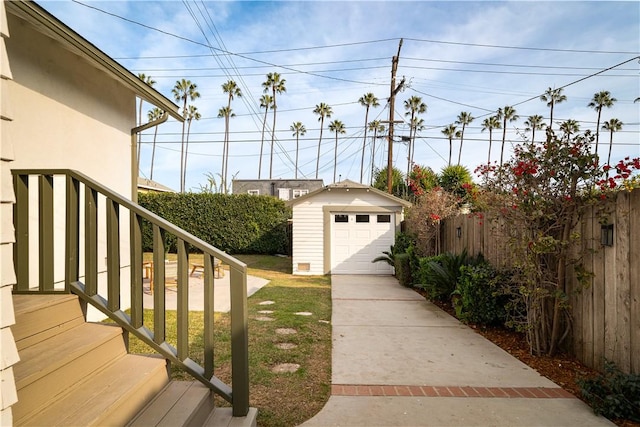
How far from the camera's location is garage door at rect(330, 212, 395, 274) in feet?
39.7

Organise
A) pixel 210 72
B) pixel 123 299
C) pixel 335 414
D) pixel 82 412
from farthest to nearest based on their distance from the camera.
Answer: pixel 210 72 < pixel 123 299 < pixel 335 414 < pixel 82 412

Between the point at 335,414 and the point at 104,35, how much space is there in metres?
9.49

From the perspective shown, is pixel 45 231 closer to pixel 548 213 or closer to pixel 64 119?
pixel 64 119

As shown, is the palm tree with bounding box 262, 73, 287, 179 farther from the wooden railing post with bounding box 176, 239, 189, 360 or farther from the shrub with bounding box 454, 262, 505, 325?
the wooden railing post with bounding box 176, 239, 189, 360

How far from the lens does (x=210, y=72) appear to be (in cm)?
1641

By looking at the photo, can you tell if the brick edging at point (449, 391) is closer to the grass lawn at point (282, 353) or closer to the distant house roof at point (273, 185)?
the grass lawn at point (282, 353)

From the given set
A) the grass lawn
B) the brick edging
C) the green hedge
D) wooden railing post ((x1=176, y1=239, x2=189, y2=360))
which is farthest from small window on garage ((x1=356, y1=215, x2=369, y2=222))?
wooden railing post ((x1=176, y1=239, x2=189, y2=360))

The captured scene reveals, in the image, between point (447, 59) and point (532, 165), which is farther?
point (447, 59)

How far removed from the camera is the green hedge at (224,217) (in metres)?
16.4

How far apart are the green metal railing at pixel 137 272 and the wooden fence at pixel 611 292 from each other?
3443 mm

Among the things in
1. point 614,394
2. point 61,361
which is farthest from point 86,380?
point 614,394

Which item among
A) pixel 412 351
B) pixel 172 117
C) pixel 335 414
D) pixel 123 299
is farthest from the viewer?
pixel 172 117

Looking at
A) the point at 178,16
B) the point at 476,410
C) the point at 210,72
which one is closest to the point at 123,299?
the point at 476,410

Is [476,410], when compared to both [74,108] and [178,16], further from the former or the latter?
[178,16]
